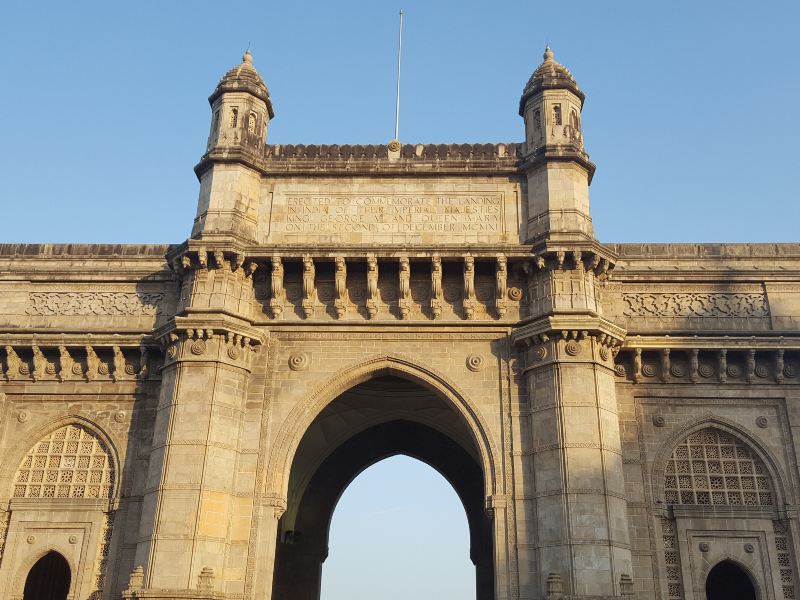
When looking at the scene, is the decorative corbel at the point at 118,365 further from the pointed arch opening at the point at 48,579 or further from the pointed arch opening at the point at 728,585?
the pointed arch opening at the point at 728,585

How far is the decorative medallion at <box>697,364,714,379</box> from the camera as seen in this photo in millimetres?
19922

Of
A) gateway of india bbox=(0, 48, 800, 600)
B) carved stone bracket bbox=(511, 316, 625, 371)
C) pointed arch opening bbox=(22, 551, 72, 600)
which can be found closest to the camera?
gateway of india bbox=(0, 48, 800, 600)

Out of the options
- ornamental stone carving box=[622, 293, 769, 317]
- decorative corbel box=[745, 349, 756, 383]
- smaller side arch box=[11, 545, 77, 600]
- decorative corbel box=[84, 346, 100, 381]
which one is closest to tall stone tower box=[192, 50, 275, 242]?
decorative corbel box=[84, 346, 100, 381]

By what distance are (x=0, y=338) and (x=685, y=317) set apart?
16.7m

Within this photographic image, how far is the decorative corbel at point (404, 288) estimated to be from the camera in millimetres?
19469

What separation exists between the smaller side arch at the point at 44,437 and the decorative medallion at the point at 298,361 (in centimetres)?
465

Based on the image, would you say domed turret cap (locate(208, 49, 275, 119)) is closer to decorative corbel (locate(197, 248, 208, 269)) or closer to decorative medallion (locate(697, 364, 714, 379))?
decorative corbel (locate(197, 248, 208, 269))

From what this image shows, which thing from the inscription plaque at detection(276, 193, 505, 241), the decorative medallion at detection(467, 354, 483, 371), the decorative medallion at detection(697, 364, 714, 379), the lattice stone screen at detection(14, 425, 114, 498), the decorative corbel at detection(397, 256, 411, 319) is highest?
the inscription plaque at detection(276, 193, 505, 241)

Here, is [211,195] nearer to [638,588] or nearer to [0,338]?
[0,338]

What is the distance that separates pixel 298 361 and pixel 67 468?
20.1 ft

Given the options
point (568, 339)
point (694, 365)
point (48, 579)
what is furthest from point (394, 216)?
point (48, 579)

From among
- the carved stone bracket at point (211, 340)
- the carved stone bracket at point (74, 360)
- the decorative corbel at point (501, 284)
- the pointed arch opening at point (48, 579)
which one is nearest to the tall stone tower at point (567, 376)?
the decorative corbel at point (501, 284)

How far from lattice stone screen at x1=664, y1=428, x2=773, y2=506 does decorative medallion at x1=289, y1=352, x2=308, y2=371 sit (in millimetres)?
8727

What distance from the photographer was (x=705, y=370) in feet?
65.4
